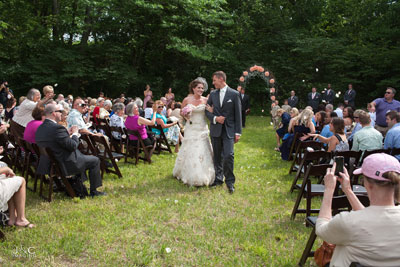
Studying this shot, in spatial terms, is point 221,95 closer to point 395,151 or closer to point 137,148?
point 137,148

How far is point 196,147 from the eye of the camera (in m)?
6.08


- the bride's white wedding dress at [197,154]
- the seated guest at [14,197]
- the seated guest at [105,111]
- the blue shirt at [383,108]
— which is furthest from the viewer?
the seated guest at [105,111]

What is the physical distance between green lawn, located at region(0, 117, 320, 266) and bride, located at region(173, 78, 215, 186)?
24cm

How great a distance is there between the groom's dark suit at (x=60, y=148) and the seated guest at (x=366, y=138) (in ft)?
15.1

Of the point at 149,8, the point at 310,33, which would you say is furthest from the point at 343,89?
the point at 149,8

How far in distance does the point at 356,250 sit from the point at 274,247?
1.68 m

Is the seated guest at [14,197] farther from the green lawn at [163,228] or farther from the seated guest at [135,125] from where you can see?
the seated guest at [135,125]

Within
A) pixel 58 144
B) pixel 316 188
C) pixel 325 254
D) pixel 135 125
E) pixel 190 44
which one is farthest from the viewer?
pixel 190 44

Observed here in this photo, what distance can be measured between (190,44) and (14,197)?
65.2 ft

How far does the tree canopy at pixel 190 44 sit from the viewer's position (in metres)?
21.1

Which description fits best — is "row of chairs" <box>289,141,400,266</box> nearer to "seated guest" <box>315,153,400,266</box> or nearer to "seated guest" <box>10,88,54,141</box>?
"seated guest" <box>315,153,400,266</box>

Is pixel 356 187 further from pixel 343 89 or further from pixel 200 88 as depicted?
pixel 343 89

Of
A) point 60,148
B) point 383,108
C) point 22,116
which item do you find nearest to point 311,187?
point 60,148

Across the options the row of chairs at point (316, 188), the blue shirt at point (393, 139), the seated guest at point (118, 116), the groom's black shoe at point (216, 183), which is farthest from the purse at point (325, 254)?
the seated guest at point (118, 116)
